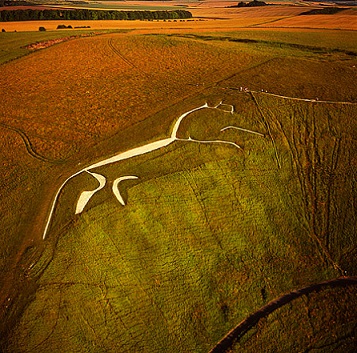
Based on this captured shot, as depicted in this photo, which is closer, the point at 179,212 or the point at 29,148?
the point at 179,212

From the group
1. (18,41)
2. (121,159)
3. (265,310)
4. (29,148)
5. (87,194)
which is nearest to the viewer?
(265,310)

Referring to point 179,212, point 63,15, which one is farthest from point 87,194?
point 63,15

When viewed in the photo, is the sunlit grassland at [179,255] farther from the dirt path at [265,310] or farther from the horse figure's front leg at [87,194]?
the horse figure's front leg at [87,194]

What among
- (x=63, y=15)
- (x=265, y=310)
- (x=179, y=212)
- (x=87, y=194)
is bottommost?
(x=265, y=310)

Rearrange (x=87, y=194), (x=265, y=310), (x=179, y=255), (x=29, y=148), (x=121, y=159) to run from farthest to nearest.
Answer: (x=29, y=148), (x=121, y=159), (x=87, y=194), (x=179, y=255), (x=265, y=310)

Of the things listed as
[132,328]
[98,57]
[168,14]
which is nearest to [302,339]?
[132,328]

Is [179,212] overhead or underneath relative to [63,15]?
underneath

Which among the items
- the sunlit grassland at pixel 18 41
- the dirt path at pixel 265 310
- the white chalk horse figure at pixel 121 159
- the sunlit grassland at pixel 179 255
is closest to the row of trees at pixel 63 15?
the sunlit grassland at pixel 18 41

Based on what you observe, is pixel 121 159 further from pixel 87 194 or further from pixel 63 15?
pixel 63 15

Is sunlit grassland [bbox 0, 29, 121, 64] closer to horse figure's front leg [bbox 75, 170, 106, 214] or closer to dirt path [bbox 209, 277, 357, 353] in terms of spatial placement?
horse figure's front leg [bbox 75, 170, 106, 214]
